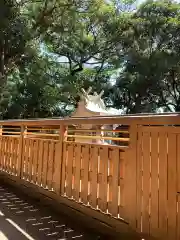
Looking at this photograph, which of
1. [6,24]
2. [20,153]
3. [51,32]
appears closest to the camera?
[20,153]

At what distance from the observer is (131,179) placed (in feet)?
7.52

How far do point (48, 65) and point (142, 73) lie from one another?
485 centimetres

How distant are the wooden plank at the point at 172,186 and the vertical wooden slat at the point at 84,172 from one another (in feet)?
3.46

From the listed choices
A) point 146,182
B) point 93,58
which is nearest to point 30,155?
point 146,182

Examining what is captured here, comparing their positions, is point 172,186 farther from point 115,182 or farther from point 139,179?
point 115,182

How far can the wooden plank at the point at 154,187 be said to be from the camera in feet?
6.78

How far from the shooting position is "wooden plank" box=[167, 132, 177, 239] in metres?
1.94

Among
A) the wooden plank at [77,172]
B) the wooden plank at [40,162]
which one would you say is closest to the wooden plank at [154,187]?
the wooden plank at [77,172]

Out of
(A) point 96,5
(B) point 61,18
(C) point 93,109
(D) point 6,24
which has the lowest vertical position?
(C) point 93,109

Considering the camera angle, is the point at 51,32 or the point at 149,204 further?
the point at 51,32

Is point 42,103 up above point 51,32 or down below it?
below

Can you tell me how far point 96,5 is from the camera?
13.6 metres

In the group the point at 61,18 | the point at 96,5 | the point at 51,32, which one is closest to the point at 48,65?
the point at 51,32

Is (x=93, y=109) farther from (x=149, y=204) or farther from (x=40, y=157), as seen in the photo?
(x=149, y=204)
